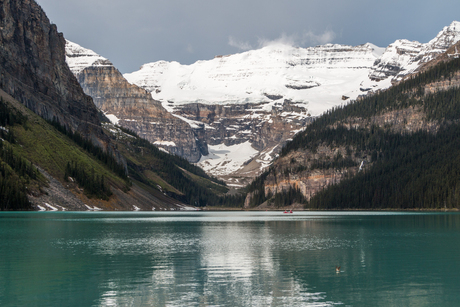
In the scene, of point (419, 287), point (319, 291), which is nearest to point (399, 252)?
point (419, 287)

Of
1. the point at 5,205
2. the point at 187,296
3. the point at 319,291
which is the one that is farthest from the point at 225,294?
the point at 5,205

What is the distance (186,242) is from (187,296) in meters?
35.8

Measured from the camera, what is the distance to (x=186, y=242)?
68.3 meters

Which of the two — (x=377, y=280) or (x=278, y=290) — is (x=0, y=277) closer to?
(x=278, y=290)

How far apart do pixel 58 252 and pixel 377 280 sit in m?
34.5

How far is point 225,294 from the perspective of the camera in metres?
33.4

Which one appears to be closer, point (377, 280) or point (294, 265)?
point (377, 280)

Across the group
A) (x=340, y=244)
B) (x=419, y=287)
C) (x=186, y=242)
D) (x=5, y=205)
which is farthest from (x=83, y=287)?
(x=5, y=205)

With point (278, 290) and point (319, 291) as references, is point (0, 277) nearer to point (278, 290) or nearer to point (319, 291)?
point (278, 290)

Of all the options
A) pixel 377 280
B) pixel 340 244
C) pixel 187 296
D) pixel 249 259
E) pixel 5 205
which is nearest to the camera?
pixel 187 296

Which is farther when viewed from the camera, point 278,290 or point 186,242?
point 186,242

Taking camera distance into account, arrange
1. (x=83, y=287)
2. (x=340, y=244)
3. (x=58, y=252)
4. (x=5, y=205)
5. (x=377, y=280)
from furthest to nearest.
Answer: (x=5, y=205), (x=340, y=244), (x=58, y=252), (x=377, y=280), (x=83, y=287)

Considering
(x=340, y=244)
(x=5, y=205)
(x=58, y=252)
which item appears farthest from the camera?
(x=5, y=205)

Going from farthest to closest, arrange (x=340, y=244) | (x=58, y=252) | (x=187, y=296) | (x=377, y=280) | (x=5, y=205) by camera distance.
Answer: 1. (x=5, y=205)
2. (x=340, y=244)
3. (x=58, y=252)
4. (x=377, y=280)
5. (x=187, y=296)
